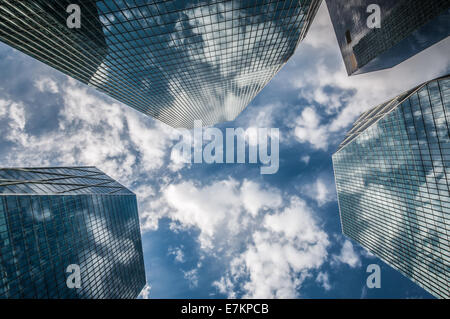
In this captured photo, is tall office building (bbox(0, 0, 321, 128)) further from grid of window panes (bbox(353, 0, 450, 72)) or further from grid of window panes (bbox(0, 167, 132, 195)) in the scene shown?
grid of window panes (bbox(353, 0, 450, 72))

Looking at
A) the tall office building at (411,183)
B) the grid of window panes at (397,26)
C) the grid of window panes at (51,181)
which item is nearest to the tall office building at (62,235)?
the grid of window panes at (51,181)

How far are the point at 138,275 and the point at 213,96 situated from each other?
74.4 meters

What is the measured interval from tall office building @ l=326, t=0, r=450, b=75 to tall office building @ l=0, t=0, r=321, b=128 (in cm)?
4441

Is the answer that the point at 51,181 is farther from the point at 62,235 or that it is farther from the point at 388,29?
the point at 388,29

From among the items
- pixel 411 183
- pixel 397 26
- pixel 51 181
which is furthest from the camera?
pixel 397 26

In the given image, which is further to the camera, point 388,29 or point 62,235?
point 388,29

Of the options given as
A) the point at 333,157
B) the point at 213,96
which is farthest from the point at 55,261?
the point at 333,157

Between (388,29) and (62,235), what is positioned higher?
(388,29)

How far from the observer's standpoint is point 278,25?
41.0 meters

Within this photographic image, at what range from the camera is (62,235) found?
35.5m

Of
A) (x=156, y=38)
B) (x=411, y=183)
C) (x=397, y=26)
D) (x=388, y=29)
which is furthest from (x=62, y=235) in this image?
(x=388, y=29)

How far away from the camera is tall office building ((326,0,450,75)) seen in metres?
59.1

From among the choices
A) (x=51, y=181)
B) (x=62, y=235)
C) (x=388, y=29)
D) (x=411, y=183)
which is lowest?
(x=411, y=183)

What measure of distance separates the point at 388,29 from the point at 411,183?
197 feet
